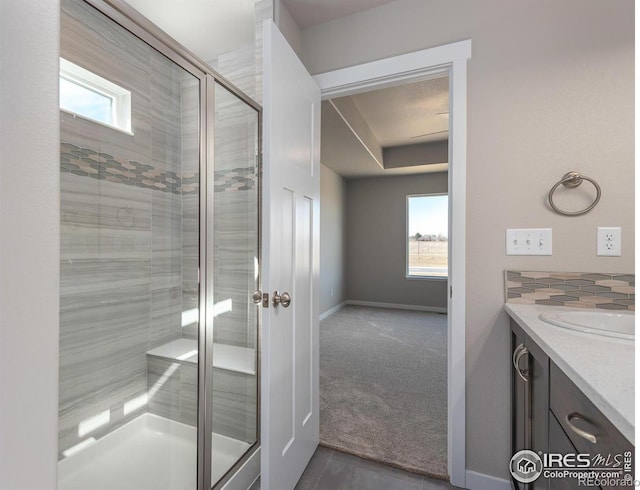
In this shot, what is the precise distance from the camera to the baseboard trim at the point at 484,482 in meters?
1.48

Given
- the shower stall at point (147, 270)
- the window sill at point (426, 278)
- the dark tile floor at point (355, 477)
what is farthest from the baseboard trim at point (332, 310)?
the shower stall at point (147, 270)

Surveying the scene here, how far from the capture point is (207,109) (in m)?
1.39

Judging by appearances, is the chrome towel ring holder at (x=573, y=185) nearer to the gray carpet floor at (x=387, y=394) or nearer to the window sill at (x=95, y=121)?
the gray carpet floor at (x=387, y=394)

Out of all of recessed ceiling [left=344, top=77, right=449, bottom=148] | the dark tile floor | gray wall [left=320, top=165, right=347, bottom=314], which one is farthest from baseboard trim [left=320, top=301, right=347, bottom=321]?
the dark tile floor

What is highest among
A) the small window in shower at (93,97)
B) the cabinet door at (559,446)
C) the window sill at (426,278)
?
the small window in shower at (93,97)

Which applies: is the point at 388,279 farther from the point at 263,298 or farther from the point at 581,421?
the point at 581,421

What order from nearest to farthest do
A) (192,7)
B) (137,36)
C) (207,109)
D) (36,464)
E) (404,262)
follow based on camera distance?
(36,464) < (137,36) < (207,109) < (192,7) < (404,262)

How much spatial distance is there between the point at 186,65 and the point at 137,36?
211 millimetres

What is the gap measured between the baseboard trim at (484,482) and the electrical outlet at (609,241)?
46.5 inches

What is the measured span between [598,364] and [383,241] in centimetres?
516

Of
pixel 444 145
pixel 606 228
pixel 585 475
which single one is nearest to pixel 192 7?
pixel 606 228

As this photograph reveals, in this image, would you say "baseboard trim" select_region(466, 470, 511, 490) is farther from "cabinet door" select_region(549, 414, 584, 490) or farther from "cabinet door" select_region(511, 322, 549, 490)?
"cabinet door" select_region(549, 414, 584, 490)

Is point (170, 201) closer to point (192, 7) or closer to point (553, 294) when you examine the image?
point (192, 7)

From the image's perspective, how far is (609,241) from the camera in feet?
→ 4.42
